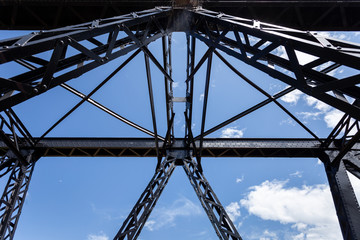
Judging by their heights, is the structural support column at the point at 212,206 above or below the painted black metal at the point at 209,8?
below

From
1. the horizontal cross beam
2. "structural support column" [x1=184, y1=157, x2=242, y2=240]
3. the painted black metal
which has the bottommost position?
"structural support column" [x1=184, y1=157, x2=242, y2=240]

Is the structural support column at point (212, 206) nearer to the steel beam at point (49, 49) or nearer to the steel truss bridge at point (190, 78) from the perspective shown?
the steel truss bridge at point (190, 78)

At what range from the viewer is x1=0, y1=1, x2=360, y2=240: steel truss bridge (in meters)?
4.19

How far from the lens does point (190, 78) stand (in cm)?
867

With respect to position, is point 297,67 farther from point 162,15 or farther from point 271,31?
point 162,15

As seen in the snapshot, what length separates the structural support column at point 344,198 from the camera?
8.35 m

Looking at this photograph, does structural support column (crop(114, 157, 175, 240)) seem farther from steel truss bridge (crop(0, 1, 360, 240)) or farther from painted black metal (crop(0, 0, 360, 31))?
painted black metal (crop(0, 0, 360, 31))

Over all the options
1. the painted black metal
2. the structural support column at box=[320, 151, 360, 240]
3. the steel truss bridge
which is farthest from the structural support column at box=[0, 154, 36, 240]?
the structural support column at box=[320, 151, 360, 240]

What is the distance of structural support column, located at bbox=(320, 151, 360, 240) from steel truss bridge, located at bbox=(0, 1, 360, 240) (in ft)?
0.11

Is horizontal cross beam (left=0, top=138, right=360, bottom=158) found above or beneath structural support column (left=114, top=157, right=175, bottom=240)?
→ above

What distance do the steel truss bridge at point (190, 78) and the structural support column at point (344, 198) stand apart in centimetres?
3

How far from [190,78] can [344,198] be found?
7.12m

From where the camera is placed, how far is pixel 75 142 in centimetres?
1153

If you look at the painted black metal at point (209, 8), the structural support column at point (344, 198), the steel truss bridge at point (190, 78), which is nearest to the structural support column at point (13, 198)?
the steel truss bridge at point (190, 78)
